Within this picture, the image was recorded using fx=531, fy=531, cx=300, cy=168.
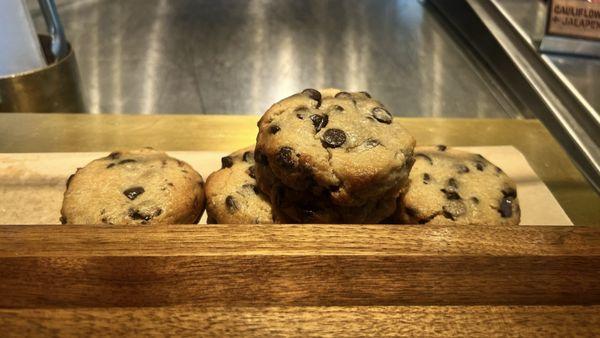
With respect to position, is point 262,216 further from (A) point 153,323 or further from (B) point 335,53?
(B) point 335,53

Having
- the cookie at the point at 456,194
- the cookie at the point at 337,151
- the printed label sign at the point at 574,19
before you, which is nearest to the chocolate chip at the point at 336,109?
the cookie at the point at 337,151

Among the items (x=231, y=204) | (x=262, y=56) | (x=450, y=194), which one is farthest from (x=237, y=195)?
(x=262, y=56)

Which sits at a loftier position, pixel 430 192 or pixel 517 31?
pixel 517 31

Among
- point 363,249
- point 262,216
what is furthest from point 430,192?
point 363,249

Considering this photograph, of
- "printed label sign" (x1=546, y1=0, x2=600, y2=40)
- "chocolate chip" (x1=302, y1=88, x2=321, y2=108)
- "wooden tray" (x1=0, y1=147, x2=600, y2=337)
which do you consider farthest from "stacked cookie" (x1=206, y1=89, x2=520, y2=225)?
"printed label sign" (x1=546, y1=0, x2=600, y2=40)

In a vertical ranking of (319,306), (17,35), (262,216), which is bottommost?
(262,216)

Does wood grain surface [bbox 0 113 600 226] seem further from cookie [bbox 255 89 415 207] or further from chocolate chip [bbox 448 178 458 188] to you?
cookie [bbox 255 89 415 207]

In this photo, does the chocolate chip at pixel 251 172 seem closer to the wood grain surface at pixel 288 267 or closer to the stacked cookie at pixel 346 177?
the stacked cookie at pixel 346 177
